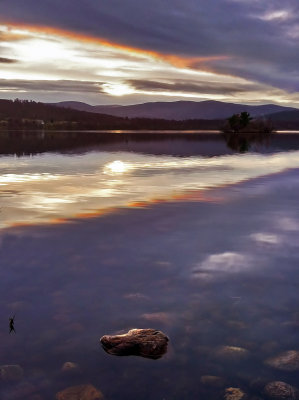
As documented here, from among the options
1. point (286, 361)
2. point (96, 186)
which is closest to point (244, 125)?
point (96, 186)

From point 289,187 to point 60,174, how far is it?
16.2 metres

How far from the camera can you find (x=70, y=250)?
13719mm

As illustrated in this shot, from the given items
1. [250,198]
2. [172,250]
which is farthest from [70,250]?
[250,198]

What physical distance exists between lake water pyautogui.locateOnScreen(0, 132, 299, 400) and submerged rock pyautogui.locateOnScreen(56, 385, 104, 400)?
0.14m

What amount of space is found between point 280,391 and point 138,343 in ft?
8.10

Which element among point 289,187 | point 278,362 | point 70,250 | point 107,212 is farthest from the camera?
point 289,187

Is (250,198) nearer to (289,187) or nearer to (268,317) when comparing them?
(289,187)

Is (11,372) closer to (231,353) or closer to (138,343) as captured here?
(138,343)

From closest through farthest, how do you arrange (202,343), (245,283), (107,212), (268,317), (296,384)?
1. (296,384)
2. (202,343)
3. (268,317)
4. (245,283)
5. (107,212)

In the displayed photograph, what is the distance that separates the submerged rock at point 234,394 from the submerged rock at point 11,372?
Result: 323 cm

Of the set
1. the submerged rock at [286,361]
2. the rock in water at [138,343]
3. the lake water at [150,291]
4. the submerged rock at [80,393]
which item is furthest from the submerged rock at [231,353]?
the submerged rock at [80,393]

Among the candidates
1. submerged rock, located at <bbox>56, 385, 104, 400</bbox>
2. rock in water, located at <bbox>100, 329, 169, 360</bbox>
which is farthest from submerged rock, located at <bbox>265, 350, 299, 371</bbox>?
submerged rock, located at <bbox>56, 385, 104, 400</bbox>

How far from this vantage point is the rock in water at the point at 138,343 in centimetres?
802

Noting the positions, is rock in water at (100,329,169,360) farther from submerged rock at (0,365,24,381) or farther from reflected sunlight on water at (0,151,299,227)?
reflected sunlight on water at (0,151,299,227)
